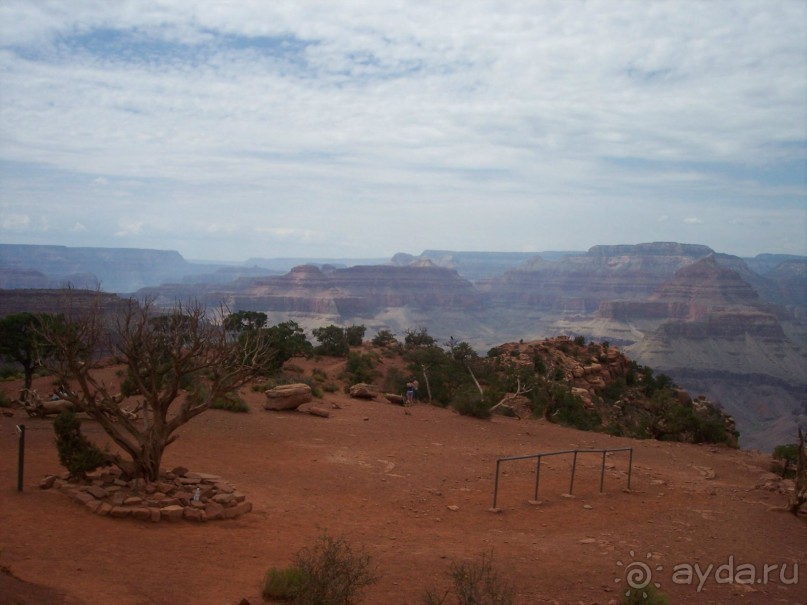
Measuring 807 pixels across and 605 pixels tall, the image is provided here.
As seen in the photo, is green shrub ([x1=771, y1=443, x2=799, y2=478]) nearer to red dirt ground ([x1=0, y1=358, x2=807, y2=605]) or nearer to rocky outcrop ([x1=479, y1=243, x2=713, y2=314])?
red dirt ground ([x1=0, y1=358, x2=807, y2=605])

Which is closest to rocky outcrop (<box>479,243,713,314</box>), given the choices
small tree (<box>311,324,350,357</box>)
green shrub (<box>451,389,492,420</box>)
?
small tree (<box>311,324,350,357</box>)

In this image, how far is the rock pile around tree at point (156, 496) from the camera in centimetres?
1189

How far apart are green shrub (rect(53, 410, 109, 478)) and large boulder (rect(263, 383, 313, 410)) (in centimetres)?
1138

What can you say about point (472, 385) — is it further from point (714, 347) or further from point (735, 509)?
point (714, 347)

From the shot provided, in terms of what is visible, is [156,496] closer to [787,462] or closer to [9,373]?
[787,462]

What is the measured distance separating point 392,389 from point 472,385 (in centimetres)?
408

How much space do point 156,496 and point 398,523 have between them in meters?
4.77

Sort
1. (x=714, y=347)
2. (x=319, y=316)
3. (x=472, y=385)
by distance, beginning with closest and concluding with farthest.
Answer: (x=472, y=385) → (x=714, y=347) → (x=319, y=316)

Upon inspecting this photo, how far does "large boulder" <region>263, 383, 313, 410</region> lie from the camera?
2433 centimetres

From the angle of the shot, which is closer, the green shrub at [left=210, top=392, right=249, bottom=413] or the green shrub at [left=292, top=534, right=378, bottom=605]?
the green shrub at [left=292, top=534, right=378, bottom=605]

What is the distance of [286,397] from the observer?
24.4 m

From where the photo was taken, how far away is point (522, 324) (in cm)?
16112

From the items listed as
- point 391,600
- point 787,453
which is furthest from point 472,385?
point 391,600

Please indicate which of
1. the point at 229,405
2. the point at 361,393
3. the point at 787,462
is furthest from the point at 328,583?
the point at 361,393
